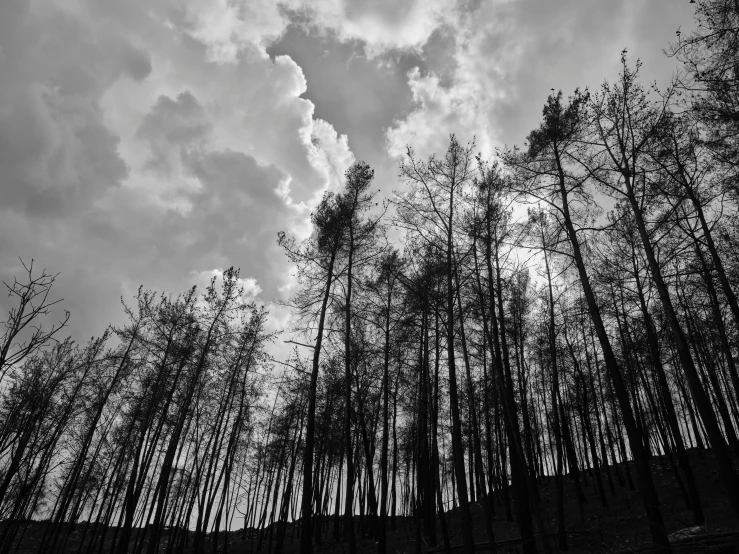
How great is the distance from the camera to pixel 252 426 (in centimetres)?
2461

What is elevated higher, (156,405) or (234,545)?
(156,405)

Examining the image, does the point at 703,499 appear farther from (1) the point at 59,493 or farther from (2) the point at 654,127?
(1) the point at 59,493

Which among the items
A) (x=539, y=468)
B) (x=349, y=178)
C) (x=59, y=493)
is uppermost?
(x=349, y=178)

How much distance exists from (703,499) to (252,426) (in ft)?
75.7

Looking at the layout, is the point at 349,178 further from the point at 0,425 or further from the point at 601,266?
the point at 0,425

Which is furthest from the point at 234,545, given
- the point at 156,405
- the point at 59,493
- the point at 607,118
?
the point at 607,118

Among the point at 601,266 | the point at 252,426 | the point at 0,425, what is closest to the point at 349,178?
the point at 601,266

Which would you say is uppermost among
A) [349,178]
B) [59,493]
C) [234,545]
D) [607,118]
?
[349,178]

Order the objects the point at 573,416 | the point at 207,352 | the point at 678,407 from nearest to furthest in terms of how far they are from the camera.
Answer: the point at 207,352, the point at 573,416, the point at 678,407

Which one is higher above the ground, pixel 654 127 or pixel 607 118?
pixel 607 118

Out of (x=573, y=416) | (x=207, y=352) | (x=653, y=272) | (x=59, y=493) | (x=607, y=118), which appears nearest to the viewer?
(x=653, y=272)

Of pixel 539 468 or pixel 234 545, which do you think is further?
pixel 234 545

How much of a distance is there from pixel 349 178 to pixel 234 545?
3210 centimetres

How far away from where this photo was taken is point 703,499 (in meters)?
15.2
